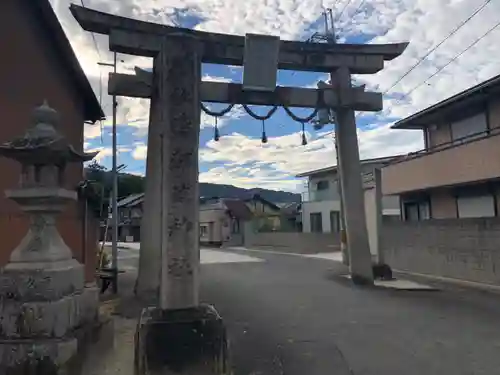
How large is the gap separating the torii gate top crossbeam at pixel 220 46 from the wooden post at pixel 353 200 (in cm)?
157

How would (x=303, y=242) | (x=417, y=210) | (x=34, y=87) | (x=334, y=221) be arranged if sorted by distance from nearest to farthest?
(x=34, y=87) < (x=417, y=210) < (x=303, y=242) < (x=334, y=221)

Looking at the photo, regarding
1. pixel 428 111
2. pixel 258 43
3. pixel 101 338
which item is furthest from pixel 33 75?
pixel 428 111

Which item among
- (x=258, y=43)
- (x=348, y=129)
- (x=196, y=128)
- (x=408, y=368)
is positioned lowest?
(x=408, y=368)

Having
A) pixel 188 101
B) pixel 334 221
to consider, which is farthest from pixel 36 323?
pixel 334 221

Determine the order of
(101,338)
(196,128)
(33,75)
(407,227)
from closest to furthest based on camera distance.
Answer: (196,128) → (101,338) → (33,75) → (407,227)

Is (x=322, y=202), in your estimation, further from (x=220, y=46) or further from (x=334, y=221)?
(x=220, y=46)

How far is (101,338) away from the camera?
6.91 m

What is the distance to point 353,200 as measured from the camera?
524 inches

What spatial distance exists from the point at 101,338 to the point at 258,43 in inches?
267

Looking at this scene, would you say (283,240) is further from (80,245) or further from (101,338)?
(101,338)

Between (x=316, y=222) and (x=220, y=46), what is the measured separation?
29.9m

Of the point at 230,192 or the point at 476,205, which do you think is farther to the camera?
the point at 230,192

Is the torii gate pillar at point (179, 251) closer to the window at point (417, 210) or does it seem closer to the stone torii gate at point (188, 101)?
the stone torii gate at point (188, 101)

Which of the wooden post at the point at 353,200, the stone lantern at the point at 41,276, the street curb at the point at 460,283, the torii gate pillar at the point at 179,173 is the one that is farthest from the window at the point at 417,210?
the stone lantern at the point at 41,276
